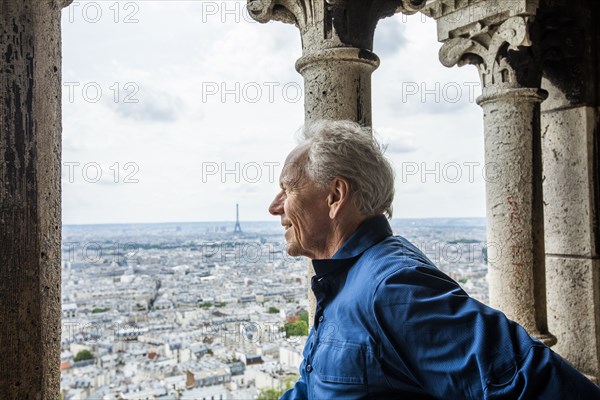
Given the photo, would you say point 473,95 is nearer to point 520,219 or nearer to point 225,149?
point 520,219

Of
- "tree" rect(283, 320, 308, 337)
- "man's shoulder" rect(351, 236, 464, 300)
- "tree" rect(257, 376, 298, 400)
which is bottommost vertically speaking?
"tree" rect(257, 376, 298, 400)

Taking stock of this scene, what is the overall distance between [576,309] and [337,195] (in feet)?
11.1

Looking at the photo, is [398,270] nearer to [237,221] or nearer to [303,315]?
[303,315]

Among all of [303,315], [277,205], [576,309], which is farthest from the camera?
[576,309]

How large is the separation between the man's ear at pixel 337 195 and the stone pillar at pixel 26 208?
89 cm

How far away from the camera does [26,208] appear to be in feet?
5.50

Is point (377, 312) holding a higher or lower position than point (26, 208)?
lower

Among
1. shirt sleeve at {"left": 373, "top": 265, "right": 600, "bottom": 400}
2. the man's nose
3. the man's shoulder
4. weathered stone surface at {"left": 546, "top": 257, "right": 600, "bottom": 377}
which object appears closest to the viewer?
shirt sleeve at {"left": 373, "top": 265, "right": 600, "bottom": 400}

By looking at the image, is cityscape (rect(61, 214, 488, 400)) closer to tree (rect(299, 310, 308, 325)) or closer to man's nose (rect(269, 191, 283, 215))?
tree (rect(299, 310, 308, 325))

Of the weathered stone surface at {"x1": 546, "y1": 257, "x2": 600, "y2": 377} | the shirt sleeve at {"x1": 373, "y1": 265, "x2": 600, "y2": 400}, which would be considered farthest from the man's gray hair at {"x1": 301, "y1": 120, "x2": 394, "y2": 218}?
the weathered stone surface at {"x1": 546, "y1": 257, "x2": 600, "y2": 377}

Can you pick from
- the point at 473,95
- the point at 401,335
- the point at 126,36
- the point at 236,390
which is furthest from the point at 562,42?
the point at 401,335

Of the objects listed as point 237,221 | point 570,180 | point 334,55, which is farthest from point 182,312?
point 570,180

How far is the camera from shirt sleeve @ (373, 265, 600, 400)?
41.3 inches

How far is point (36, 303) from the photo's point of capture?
168cm
